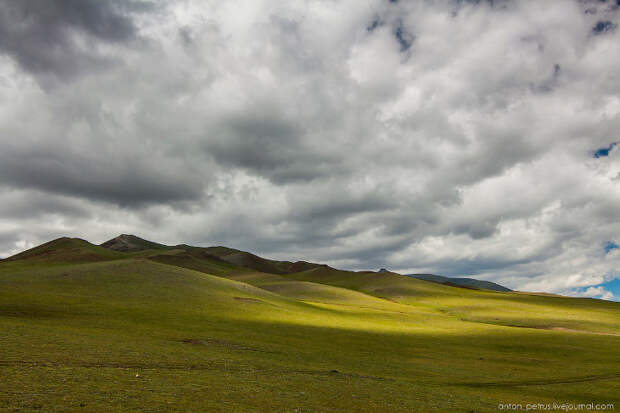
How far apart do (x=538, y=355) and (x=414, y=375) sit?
24721mm

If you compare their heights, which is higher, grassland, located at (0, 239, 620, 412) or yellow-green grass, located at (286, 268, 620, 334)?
yellow-green grass, located at (286, 268, 620, 334)

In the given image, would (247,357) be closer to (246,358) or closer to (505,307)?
(246,358)

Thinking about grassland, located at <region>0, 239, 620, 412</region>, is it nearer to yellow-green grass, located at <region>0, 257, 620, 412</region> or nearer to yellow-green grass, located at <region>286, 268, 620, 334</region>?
yellow-green grass, located at <region>0, 257, 620, 412</region>

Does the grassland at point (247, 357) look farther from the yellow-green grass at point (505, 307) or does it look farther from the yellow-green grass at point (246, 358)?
the yellow-green grass at point (505, 307)

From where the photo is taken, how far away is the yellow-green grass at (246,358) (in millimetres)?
19125

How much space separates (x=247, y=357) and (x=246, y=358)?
1.74ft

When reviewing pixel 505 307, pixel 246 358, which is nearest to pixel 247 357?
pixel 246 358

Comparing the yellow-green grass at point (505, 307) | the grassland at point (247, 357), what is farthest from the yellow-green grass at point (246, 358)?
the yellow-green grass at point (505, 307)

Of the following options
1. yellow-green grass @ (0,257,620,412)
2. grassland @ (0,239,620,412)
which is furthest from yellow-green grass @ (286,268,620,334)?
yellow-green grass @ (0,257,620,412)

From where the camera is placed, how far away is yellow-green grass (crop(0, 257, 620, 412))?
19.1m

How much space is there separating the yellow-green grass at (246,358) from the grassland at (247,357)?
150 millimetres

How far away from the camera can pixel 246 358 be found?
101 feet

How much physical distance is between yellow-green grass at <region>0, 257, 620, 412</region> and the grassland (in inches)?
5.9

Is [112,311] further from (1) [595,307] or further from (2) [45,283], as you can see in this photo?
(1) [595,307]
